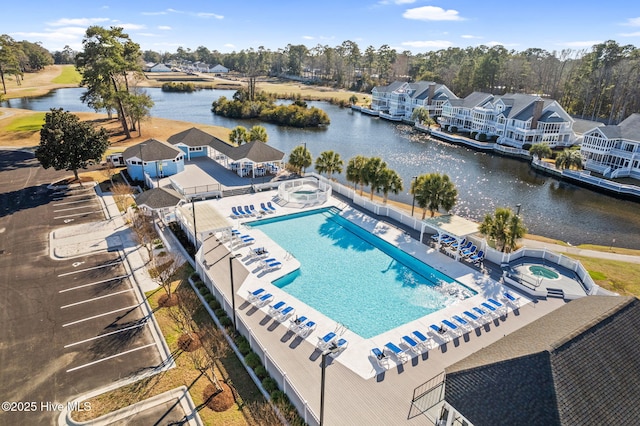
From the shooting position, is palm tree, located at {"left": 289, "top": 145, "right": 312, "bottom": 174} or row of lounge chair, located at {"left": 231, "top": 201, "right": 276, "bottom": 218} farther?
palm tree, located at {"left": 289, "top": 145, "right": 312, "bottom": 174}

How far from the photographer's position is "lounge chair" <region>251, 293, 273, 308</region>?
Result: 2243cm

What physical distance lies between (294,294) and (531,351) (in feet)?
45.4

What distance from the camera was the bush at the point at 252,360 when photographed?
17969 millimetres

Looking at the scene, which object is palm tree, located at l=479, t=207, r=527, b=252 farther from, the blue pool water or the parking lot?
the parking lot

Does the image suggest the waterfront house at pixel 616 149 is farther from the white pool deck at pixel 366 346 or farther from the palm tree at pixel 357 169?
the white pool deck at pixel 366 346

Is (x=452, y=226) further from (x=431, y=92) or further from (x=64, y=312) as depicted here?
(x=431, y=92)

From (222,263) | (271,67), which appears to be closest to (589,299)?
(222,263)

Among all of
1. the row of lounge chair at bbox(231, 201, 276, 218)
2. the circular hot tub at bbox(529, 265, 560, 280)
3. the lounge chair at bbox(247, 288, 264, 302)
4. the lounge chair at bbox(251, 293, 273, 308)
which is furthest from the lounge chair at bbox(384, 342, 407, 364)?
the row of lounge chair at bbox(231, 201, 276, 218)

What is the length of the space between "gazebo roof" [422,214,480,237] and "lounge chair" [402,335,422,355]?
10.2 m

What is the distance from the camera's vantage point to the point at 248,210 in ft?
116

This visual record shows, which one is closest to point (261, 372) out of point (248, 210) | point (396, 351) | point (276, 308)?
point (276, 308)

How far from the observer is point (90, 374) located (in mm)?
17797

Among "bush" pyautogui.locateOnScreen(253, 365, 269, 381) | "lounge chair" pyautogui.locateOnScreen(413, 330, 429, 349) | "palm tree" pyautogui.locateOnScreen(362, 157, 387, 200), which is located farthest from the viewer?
"palm tree" pyautogui.locateOnScreen(362, 157, 387, 200)

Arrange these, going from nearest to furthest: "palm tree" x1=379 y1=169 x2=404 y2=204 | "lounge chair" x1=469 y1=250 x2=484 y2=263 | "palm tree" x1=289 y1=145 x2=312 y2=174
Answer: "lounge chair" x1=469 y1=250 x2=484 y2=263 → "palm tree" x1=379 y1=169 x2=404 y2=204 → "palm tree" x1=289 y1=145 x2=312 y2=174
